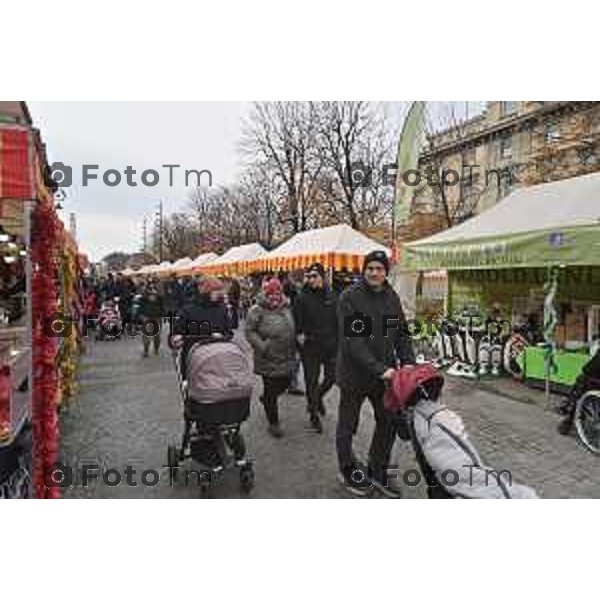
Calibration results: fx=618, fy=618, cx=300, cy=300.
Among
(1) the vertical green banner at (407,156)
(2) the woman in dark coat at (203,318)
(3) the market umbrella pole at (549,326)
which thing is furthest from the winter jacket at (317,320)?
(3) the market umbrella pole at (549,326)

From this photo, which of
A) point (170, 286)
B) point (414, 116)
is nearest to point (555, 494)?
point (414, 116)

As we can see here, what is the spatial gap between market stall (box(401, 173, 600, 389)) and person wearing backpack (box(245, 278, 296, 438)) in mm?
3060

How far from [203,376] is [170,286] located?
9994mm

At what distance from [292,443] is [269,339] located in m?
0.91

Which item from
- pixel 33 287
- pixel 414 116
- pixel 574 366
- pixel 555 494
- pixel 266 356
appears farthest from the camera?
pixel 574 366

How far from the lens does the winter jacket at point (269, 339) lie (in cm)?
529

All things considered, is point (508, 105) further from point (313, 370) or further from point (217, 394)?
point (217, 394)

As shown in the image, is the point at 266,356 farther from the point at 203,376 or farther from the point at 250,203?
the point at 250,203

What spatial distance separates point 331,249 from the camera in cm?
934

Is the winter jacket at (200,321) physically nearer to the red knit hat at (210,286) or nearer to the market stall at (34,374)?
the red knit hat at (210,286)

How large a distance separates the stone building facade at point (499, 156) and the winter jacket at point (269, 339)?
313 inches

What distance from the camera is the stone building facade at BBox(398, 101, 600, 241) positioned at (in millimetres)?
13766

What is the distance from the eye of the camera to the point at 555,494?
167 inches

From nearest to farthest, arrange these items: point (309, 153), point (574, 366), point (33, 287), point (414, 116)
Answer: point (33, 287), point (414, 116), point (574, 366), point (309, 153)
